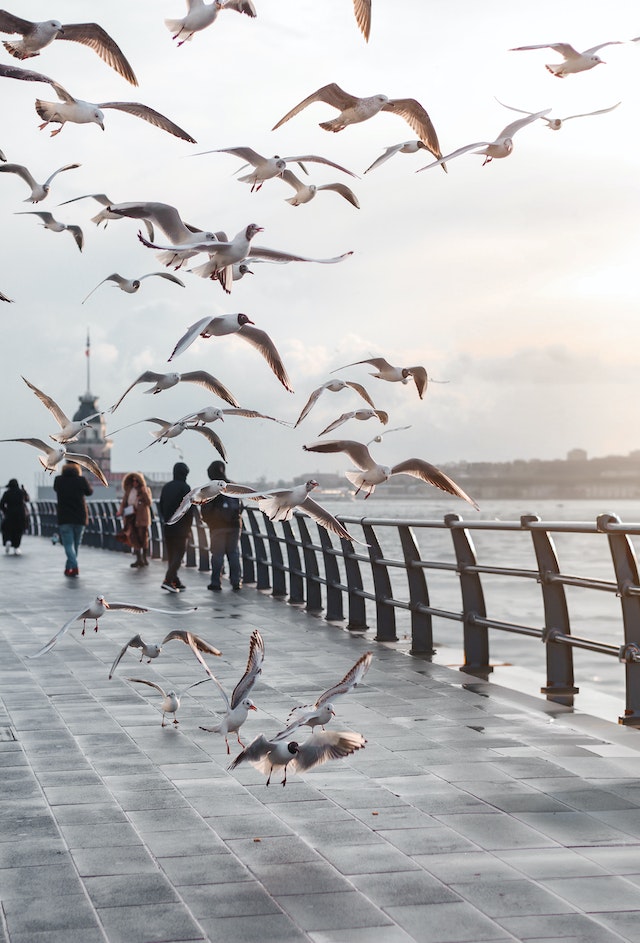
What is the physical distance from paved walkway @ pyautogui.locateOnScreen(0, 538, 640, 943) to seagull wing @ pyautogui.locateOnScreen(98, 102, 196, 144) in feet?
10.2

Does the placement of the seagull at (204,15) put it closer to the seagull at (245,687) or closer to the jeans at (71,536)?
the seagull at (245,687)

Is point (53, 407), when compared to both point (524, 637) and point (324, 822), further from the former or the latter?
point (524, 637)

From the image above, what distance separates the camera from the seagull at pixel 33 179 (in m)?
7.86

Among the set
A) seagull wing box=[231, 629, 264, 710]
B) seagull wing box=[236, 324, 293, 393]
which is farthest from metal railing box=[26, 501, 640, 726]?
seagull wing box=[231, 629, 264, 710]

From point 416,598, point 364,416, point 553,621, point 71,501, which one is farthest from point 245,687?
point 71,501

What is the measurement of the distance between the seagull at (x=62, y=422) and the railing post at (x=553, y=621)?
9.81ft

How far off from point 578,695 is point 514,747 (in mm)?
2173

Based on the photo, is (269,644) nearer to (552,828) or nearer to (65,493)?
(552,828)

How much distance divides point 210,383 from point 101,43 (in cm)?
215

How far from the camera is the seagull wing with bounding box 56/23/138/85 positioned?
6480 millimetres

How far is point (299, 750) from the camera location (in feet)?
15.9

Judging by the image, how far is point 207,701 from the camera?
8.57m

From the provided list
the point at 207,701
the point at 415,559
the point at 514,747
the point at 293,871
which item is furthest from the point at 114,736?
the point at 415,559

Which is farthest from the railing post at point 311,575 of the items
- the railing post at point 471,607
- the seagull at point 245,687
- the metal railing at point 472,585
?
the seagull at point 245,687
